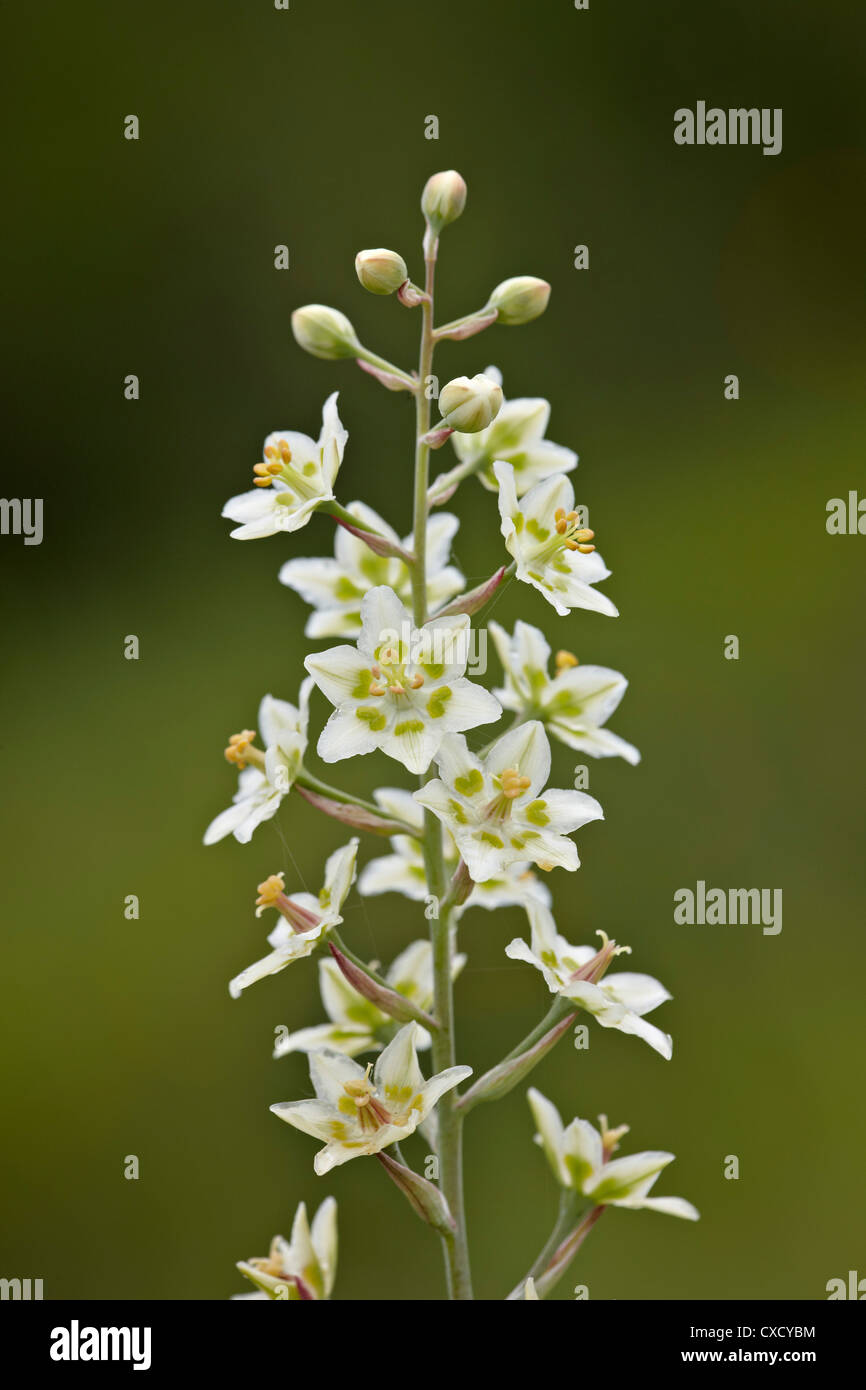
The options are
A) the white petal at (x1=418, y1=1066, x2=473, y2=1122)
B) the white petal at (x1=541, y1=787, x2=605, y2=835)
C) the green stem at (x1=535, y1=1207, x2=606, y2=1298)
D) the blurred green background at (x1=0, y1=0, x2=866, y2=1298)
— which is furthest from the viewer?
the blurred green background at (x1=0, y1=0, x2=866, y2=1298)

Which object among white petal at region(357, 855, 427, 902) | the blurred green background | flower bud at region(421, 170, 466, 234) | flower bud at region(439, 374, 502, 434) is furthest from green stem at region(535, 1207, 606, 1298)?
the blurred green background

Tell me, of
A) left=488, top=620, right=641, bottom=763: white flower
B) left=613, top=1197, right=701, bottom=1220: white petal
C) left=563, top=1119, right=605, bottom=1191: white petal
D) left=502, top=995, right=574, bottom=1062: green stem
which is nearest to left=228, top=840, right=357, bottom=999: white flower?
left=502, top=995, right=574, bottom=1062: green stem

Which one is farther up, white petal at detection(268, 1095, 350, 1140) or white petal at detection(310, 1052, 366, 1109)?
white petal at detection(310, 1052, 366, 1109)

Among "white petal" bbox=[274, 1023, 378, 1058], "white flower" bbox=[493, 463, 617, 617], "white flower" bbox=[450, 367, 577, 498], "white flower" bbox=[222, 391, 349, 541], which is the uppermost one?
"white flower" bbox=[450, 367, 577, 498]

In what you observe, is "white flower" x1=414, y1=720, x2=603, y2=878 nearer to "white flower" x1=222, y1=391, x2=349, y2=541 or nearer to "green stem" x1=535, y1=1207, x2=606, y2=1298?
"white flower" x1=222, y1=391, x2=349, y2=541

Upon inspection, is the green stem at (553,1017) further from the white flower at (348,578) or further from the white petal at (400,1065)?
the white flower at (348,578)

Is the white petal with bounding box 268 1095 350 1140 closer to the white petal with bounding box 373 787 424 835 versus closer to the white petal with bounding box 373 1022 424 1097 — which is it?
the white petal with bounding box 373 1022 424 1097

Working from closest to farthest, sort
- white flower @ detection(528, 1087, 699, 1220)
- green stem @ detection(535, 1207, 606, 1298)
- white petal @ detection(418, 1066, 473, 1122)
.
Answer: white petal @ detection(418, 1066, 473, 1122) → green stem @ detection(535, 1207, 606, 1298) → white flower @ detection(528, 1087, 699, 1220)

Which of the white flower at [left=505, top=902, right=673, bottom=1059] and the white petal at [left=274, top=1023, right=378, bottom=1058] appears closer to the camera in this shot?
the white flower at [left=505, top=902, right=673, bottom=1059]
